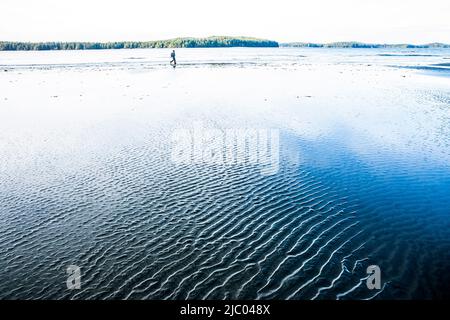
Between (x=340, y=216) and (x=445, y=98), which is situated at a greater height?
(x=445, y=98)

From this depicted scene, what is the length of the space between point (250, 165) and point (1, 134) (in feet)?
57.8

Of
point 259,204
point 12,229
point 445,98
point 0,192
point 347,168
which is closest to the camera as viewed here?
point 12,229

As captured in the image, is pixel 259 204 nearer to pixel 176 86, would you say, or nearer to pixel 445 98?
pixel 445 98

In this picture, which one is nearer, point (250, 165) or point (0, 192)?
point (0, 192)

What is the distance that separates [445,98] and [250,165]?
90.9ft

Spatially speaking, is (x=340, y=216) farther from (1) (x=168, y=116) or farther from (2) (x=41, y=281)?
(1) (x=168, y=116)

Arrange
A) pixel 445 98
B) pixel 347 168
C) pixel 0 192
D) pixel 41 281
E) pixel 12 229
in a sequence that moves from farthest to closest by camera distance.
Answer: pixel 445 98 < pixel 347 168 < pixel 0 192 < pixel 12 229 < pixel 41 281

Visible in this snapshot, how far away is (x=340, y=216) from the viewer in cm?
1245
